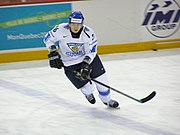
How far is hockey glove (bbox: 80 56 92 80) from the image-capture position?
3.53 m

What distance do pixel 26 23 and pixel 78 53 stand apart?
2.64 metres

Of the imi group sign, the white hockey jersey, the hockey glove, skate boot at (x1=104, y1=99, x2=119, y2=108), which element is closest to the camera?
the hockey glove

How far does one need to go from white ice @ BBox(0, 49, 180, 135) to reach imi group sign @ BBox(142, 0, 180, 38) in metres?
0.65

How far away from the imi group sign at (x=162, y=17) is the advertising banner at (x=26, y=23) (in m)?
1.22

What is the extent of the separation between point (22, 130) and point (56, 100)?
0.89m

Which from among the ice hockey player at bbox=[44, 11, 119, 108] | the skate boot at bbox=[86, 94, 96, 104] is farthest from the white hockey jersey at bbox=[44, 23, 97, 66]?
the skate boot at bbox=[86, 94, 96, 104]

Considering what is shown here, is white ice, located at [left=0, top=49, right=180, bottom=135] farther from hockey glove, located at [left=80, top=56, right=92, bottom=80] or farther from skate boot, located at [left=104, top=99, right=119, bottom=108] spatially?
hockey glove, located at [left=80, top=56, right=92, bottom=80]

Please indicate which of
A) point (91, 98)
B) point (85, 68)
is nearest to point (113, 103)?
point (91, 98)

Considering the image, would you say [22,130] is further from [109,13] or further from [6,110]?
[109,13]

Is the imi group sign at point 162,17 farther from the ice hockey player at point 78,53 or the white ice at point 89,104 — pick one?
the ice hockey player at point 78,53

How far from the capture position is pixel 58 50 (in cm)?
384

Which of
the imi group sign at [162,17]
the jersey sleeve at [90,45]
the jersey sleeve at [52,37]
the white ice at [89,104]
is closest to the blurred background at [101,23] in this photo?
the imi group sign at [162,17]

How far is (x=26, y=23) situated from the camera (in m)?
6.21

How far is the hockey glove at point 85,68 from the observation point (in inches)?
139
